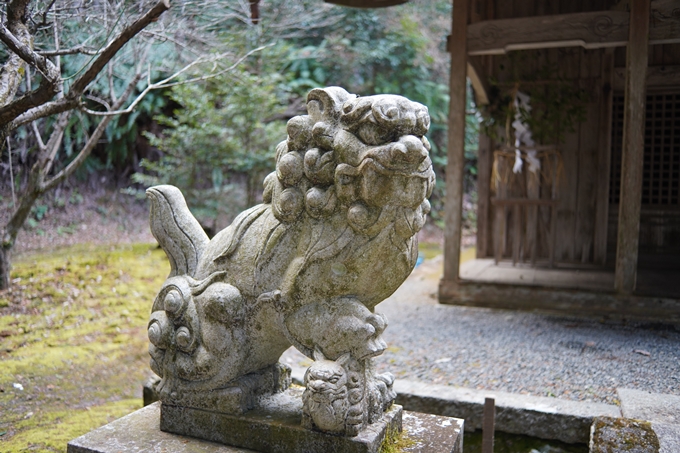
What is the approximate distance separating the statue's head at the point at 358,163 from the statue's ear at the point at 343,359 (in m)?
0.46

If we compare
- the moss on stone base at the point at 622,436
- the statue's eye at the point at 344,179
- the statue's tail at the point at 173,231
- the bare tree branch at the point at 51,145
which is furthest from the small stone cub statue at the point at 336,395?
the bare tree branch at the point at 51,145

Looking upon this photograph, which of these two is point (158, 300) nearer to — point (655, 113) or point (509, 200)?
point (509, 200)

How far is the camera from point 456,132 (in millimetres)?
5660

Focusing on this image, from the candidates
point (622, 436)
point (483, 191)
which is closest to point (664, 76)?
point (483, 191)

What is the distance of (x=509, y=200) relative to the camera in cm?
685

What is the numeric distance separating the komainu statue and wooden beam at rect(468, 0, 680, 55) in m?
3.95

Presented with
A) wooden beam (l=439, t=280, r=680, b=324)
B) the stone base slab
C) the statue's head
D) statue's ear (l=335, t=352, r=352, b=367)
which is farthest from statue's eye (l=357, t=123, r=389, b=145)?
wooden beam (l=439, t=280, r=680, b=324)

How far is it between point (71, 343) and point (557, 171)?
5771mm

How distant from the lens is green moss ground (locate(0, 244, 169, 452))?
3.26m

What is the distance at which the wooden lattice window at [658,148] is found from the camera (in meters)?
7.29

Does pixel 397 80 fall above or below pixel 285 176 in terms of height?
above

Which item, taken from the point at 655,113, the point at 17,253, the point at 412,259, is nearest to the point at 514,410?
the point at 412,259

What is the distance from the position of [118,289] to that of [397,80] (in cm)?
788

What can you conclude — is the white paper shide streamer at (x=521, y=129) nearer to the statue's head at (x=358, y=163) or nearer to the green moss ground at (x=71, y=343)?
the green moss ground at (x=71, y=343)
